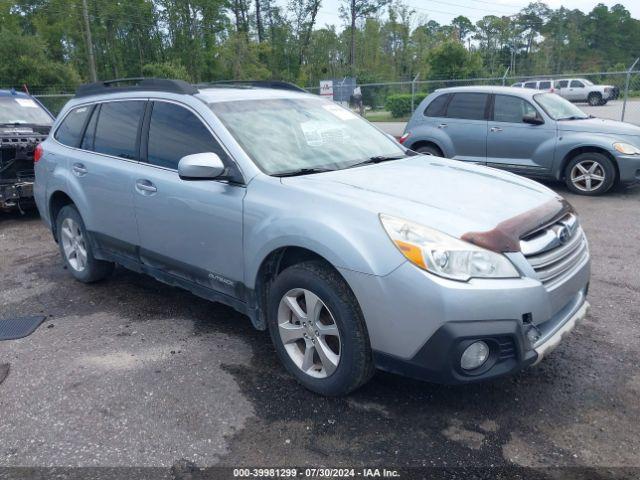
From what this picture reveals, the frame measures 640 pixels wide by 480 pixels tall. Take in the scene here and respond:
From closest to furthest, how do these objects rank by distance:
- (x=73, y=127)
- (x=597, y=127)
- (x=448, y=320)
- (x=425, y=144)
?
1. (x=448, y=320)
2. (x=73, y=127)
3. (x=597, y=127)
4. (x=425, y=144)

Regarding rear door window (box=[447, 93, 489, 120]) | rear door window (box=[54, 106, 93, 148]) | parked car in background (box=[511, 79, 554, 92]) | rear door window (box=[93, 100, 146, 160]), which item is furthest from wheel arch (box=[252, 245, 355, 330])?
parked car in background (box=[511, 79, 554, 92])

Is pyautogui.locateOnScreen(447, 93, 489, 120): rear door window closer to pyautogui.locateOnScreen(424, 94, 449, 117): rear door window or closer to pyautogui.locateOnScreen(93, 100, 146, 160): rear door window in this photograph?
pyautogui.locateOnScreen(424, 94, 449, 117): rear door window

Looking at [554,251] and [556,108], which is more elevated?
[556,108]

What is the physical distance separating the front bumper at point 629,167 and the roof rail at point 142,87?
6.74 metres

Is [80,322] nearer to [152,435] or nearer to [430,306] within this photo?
[152,435]

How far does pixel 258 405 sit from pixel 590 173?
23.6 feet

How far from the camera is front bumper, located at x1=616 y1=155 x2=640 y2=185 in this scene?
8.13 metres

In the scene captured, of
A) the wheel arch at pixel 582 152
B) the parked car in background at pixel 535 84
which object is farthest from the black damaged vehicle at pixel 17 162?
the parked car in background at pixel 535 84

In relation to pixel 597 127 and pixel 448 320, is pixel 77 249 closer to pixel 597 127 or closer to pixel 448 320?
pixel 448 320

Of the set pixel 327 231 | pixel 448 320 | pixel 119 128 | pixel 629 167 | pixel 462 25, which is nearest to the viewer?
pixel 448 320

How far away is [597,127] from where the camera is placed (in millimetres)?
8438

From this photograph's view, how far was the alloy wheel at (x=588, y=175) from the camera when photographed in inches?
331

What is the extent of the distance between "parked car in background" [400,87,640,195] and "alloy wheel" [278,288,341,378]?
6786 millimetres

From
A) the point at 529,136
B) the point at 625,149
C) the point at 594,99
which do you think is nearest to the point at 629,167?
the point at 625,149
